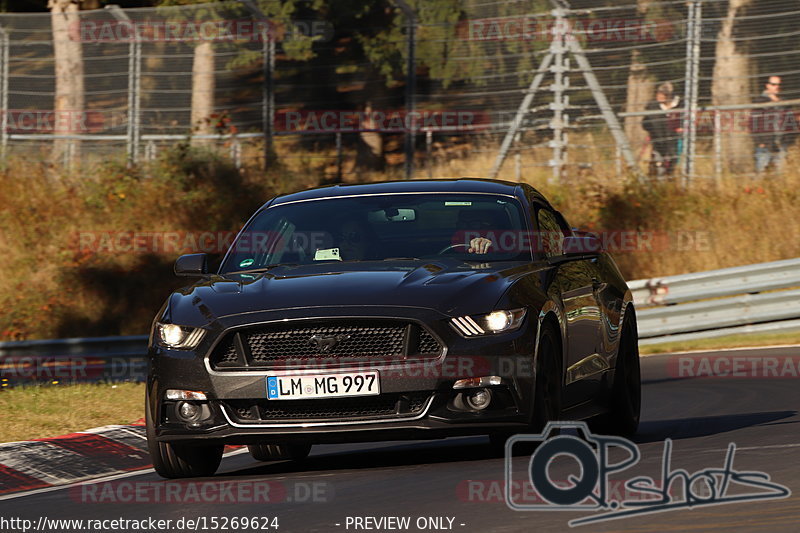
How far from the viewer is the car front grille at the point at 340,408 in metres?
7.85

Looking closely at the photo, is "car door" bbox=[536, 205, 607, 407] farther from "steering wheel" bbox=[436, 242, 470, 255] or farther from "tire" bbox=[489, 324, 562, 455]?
"steering wheel" bbox=[436, 242, 470, 255]

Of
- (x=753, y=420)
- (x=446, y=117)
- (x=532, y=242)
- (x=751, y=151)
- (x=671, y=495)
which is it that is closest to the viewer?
(x=671, y=495)

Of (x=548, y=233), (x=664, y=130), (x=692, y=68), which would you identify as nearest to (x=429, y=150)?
(x=664, y=130)

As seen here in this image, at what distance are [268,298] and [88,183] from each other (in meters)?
19.4

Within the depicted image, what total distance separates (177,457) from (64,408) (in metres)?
4.05

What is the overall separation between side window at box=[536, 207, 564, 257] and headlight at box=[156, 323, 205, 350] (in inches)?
84.8

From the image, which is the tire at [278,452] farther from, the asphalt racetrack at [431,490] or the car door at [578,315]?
the car door at [578,315]

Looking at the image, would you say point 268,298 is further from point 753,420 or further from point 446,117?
point 446,117

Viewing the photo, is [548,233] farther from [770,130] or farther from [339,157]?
[339,157]

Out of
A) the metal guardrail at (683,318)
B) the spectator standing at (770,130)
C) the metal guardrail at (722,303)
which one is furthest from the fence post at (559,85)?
the metal guardrail at (722,303)

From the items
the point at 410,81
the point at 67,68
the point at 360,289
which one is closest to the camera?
the point at 360,289

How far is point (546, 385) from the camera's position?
26.9 feet

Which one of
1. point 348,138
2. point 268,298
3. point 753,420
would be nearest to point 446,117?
point 348,138

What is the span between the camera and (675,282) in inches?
734
